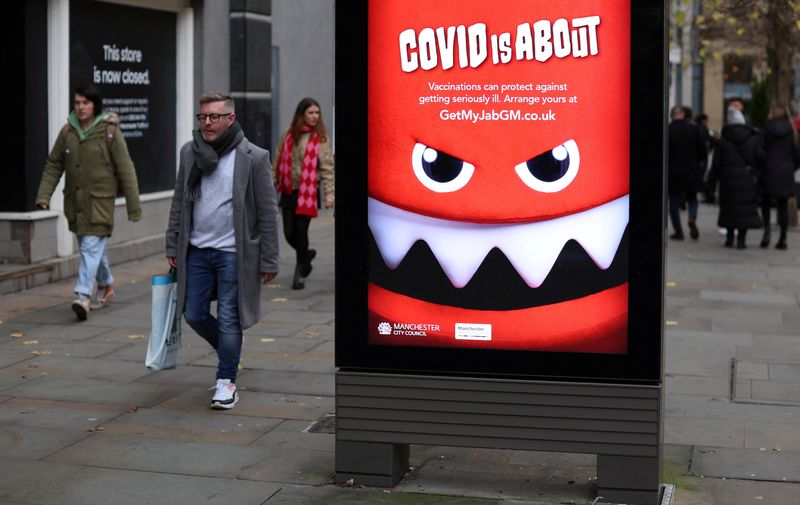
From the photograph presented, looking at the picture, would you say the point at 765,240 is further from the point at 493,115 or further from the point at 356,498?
the point at 356,498

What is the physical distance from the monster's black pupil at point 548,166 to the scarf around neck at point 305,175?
6.51m

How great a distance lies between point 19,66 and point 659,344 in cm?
844

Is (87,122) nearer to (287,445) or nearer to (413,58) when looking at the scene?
(287,445)

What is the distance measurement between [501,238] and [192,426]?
2217 mm

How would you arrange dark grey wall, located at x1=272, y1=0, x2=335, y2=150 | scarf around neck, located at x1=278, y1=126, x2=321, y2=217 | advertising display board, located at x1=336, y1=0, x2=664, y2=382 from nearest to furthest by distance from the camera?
advertising display board, located at x1=336, y1=0, x2=664, y2=382 → scarf around neck, located at x1=278, y1=126, x2=321, y2=217 → dark grey wall, located at x1=272, y1=0, x2=335, y2=150

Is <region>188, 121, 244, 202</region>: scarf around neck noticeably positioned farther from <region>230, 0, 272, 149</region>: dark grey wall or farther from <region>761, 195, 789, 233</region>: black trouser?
<region>761, 195, 789, 233</region>: black trouser

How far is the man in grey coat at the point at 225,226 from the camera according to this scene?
7.20 meters

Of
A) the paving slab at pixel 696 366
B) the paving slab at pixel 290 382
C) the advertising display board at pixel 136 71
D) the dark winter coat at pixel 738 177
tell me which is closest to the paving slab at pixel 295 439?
the paving slab at pixel 290 382

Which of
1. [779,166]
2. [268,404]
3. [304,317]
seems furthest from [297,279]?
[779,166]

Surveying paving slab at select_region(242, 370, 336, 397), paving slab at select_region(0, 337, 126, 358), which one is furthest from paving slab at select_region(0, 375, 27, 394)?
→ paving slab at select_region(242, 370, 336, 397)

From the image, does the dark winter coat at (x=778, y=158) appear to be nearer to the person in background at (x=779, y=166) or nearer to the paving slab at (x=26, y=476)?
the person in background at (x=779, y=166)

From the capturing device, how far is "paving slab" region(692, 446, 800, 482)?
6052mm

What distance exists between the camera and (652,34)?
5301 millimetres

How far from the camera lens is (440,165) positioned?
18.4ft
